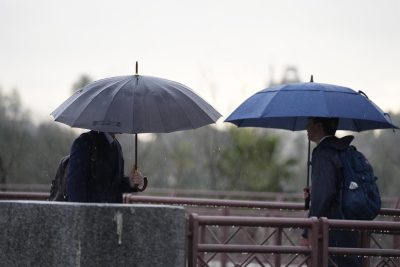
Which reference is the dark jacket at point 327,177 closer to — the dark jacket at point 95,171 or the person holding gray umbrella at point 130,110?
the person holding gray umbrella at point 130,110

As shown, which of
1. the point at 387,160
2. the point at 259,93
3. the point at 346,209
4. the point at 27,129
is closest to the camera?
the point at 346,209

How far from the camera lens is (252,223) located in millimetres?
5922

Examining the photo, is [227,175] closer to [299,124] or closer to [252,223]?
[299,124]

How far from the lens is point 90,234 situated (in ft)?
17.0

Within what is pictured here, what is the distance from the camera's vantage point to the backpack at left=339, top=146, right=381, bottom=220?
647 cm

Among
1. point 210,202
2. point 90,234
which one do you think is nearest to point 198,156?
point 210,202

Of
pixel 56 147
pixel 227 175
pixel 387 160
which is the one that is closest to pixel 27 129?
pixel 56 147

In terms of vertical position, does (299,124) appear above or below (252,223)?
above

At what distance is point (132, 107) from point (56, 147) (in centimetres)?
2054

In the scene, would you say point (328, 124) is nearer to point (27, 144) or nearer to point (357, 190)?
point (357, 190)

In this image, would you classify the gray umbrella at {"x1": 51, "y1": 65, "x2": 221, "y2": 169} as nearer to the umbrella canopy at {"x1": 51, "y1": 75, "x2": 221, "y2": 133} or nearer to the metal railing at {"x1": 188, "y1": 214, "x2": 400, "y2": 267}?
the umbrella canopy at {"x1": 51, "y1": 75, "x2": 221, "y2": 133}

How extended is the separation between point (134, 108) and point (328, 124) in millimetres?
1547

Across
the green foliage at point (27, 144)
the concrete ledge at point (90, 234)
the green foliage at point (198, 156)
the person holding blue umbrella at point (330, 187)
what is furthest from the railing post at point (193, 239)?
the green foliage at point (27, 144)

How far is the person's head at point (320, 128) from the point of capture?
269 inches
